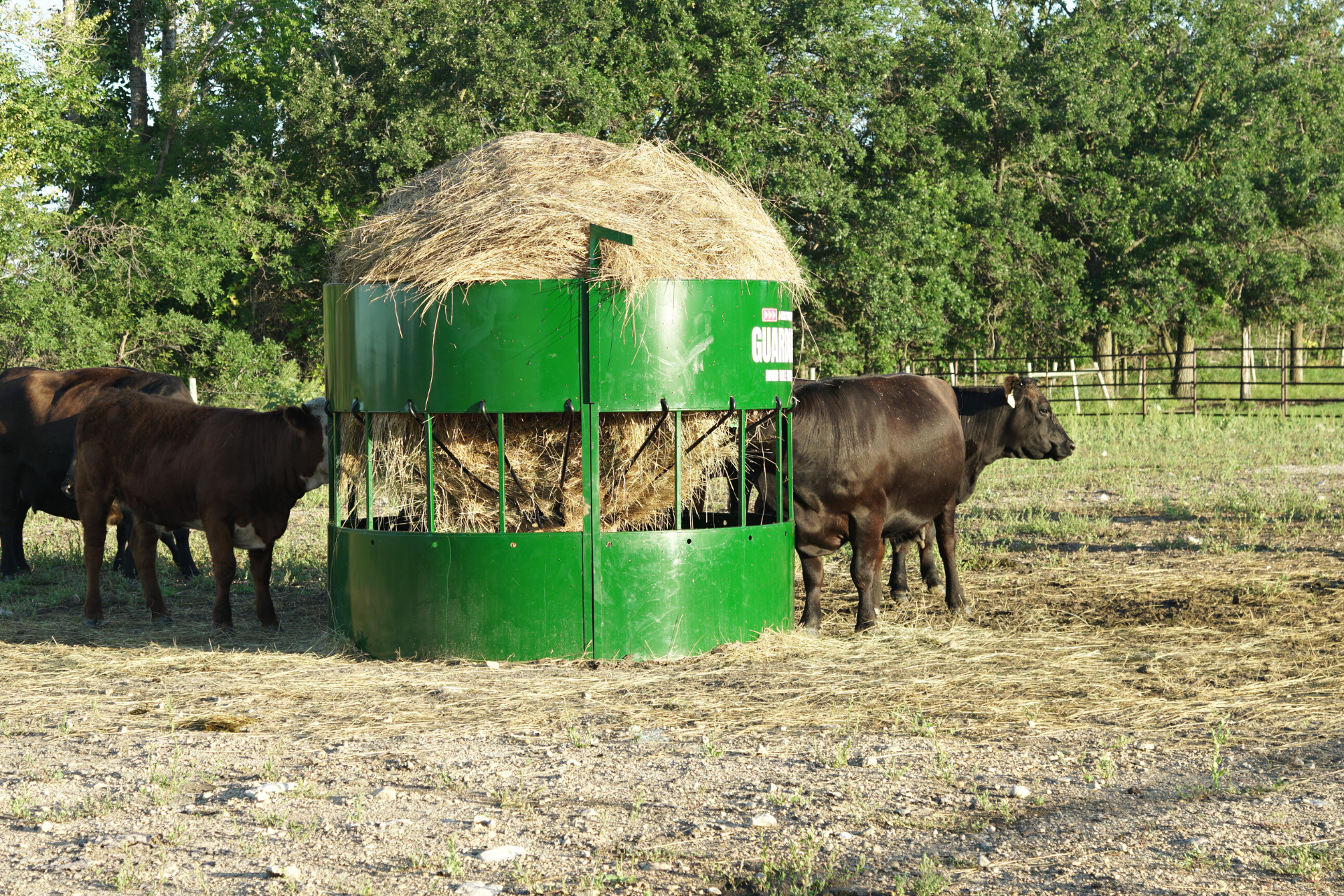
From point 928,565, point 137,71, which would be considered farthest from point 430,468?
point 137,71

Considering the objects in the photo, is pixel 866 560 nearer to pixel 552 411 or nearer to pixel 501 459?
pixel 552 411

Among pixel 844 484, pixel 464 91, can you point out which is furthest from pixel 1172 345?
pixel 844 484

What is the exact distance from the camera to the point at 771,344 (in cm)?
800

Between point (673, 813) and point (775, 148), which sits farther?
point (775, 148)

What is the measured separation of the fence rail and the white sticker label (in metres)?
19.1

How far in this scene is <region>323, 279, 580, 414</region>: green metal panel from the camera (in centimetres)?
729

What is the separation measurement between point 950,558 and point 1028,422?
204cm

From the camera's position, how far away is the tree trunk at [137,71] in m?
31.3

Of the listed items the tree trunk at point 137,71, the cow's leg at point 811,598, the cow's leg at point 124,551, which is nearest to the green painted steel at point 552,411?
the cow's leg at point 811,598

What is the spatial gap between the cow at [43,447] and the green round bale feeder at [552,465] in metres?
4.25

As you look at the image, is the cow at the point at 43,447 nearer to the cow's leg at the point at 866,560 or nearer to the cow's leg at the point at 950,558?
the cow's leg at the point at 866,560

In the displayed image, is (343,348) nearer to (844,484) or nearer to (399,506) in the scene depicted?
(399,506)

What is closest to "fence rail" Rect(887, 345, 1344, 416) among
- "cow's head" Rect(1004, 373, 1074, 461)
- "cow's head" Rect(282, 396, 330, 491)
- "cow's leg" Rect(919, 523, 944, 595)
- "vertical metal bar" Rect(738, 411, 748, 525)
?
"cow's head" Rect(1004, 373, 1074, 461)

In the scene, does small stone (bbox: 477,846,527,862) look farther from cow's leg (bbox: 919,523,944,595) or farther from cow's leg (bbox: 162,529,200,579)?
cow's leg (bbox: 162,529,200,579)
